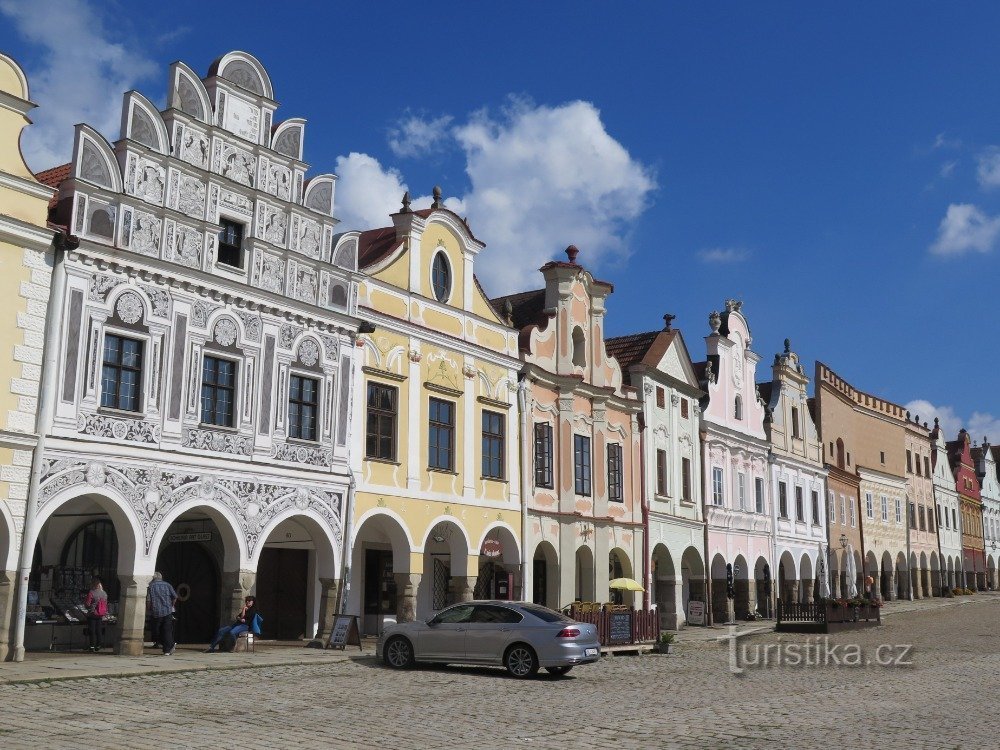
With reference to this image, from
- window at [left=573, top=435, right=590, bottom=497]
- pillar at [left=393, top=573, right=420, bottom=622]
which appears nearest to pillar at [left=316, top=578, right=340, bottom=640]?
pillar at [left=393, top=573, right=420, bottom=622]

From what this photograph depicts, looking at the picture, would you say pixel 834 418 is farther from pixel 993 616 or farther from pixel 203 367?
pixel 203 367

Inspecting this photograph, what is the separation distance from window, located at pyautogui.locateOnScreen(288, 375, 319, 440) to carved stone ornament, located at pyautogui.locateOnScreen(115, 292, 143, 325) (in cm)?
425

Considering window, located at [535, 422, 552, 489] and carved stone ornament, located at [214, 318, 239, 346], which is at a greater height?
carved stone ornament, located at [214, 318, 239, 346]

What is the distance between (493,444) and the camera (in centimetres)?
3155

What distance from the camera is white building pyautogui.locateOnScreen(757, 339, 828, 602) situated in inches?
1953

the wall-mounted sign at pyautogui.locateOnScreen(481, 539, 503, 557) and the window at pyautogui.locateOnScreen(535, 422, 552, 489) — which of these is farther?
the window at pyautogui.locateOnScreen(535, 422, 552, 489)

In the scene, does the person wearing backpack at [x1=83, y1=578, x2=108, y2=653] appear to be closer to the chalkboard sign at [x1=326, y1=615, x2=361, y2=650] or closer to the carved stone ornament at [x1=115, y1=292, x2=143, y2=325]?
the chalkboard sign at [x1=326, y1=615, x2=361, y2=650]

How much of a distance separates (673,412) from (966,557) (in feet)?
164

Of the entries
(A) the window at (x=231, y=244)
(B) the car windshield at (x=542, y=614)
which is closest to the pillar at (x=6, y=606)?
(A) the window at (x=231, y=244)

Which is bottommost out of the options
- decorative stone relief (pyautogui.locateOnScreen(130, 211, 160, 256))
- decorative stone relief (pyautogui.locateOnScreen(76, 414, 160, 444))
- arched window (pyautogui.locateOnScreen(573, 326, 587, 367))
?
decorative stone relief (pyautogui.locateOnScreen(76, 414, 160, 444))

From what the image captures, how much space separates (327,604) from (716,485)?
22.7m

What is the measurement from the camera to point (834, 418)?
58531mm

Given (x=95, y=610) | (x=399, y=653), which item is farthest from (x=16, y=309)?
(x=399, y=653)

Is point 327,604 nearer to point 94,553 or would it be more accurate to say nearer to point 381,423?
point 381,423
